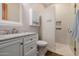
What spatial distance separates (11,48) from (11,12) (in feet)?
1.69

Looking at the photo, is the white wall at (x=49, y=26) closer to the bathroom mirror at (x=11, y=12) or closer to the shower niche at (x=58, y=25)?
the shower niche at (x=58, y=25)

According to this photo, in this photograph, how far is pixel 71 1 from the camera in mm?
1631

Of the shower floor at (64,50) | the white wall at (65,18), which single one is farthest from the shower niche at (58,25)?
the shower floor at (64,50)

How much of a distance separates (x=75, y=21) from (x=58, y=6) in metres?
0.34

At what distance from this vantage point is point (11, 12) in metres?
1.55

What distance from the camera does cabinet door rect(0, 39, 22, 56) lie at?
4.32 feet

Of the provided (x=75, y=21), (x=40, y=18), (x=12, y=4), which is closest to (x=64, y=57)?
(x=75, y=21)

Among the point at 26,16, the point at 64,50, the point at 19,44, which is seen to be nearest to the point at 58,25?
the point at 64,50

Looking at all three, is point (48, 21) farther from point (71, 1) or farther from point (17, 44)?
point (17, 44)

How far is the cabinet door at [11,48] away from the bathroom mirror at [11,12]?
318mm

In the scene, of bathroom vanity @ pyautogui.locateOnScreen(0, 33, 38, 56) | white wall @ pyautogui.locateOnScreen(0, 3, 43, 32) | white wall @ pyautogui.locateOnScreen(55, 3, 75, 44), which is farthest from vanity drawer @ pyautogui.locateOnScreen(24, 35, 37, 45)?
white wall @ pyautogui.locateOnScreen(55, 3, 75, 44)

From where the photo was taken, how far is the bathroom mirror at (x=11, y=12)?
150 centimetres

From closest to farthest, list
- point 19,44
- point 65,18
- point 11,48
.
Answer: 1. point 11,48
2. point 19,44
3. point 65,18

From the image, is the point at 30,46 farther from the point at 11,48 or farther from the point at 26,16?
the point at 26,16
